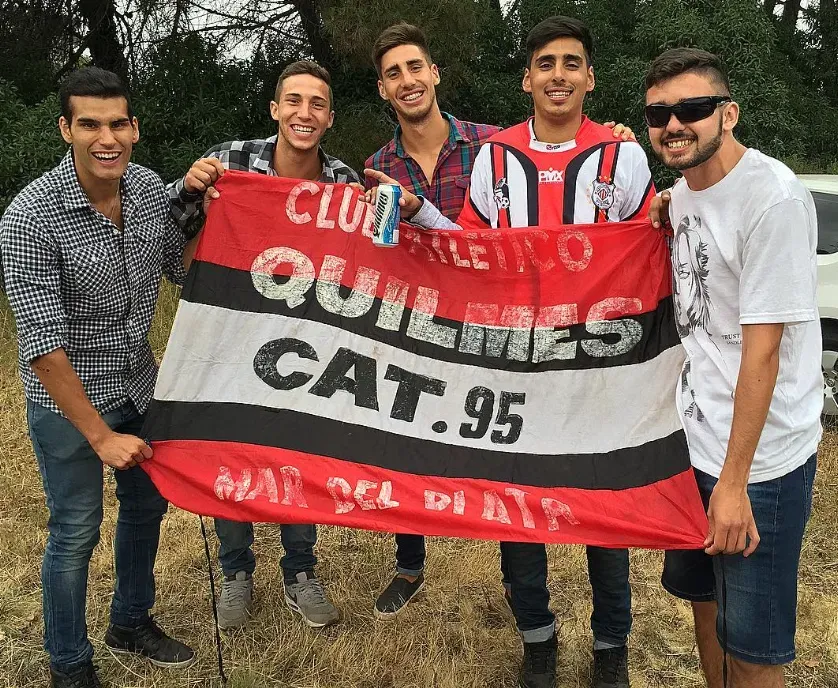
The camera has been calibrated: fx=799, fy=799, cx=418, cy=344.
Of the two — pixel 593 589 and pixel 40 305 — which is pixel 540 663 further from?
pixel 40 305

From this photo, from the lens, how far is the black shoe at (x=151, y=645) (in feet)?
11.4

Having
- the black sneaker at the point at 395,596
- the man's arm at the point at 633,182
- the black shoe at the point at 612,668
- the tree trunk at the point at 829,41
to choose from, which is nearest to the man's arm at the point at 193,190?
the man's arm at the point at 633,182

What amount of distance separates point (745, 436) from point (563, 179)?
127cm

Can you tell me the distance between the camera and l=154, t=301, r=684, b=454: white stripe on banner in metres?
3.00

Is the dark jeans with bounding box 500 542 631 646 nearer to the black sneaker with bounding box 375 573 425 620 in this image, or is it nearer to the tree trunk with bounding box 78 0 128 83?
the black sneaker with bounding box 375 573 425 620

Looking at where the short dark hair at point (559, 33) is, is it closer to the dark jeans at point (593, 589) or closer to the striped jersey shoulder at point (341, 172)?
the striped jersey shoulder at point (341, 172)

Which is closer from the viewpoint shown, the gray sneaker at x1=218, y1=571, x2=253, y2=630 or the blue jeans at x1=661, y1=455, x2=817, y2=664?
the blue jeans at x1=661, y1=455, x2=817, y2=664

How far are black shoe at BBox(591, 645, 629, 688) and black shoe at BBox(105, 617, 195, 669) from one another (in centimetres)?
175

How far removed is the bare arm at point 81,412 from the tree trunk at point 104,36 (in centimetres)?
820

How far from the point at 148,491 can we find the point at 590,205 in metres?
2.16

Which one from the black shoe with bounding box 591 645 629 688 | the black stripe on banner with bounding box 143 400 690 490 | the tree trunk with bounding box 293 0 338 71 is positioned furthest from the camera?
the tree trunk with bounding box 293 0 338 71

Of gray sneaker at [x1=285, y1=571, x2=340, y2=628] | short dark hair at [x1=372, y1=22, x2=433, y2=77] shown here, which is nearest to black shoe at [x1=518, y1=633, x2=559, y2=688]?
gray sneaker at [x1=285, y1=571, x2=340, y2=628]

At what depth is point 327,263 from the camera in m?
3.25

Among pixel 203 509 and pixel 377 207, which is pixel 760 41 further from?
pixel 203 509
